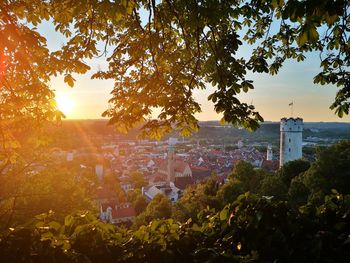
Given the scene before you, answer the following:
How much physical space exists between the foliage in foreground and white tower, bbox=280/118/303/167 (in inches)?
1708

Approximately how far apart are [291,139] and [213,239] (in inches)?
1741

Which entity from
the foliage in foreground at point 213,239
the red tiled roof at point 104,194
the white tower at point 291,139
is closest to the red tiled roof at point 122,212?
the red tiled roof at point 104,194

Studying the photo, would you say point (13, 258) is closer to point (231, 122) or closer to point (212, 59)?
point (231, 122)

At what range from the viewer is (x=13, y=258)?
2633 millimetres

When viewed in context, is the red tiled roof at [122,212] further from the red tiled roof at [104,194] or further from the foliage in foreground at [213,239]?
the foliage in foreground at [213,239]

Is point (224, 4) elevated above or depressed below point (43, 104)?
above

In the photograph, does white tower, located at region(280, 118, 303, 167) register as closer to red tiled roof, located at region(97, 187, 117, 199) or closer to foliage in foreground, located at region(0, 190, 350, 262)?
red tiled roof, located at region(97, 187, 117, 199)

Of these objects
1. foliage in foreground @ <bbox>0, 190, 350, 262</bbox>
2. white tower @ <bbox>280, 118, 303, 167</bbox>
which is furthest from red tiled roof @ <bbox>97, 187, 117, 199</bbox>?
foliage in foreground @ <bbox>0, 190, 350, 262</bbox>

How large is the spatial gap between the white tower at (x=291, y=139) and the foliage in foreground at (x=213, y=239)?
4339 cm

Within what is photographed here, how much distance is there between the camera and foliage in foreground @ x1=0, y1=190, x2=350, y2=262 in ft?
9.26

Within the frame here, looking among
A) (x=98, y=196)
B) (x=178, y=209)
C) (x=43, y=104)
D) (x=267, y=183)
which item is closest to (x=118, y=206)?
(x=98, y=196)

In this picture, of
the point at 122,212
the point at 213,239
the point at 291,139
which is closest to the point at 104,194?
the point at 122,212

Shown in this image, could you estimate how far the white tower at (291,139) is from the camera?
44.4 meters

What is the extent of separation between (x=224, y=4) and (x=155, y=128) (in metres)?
2.10
